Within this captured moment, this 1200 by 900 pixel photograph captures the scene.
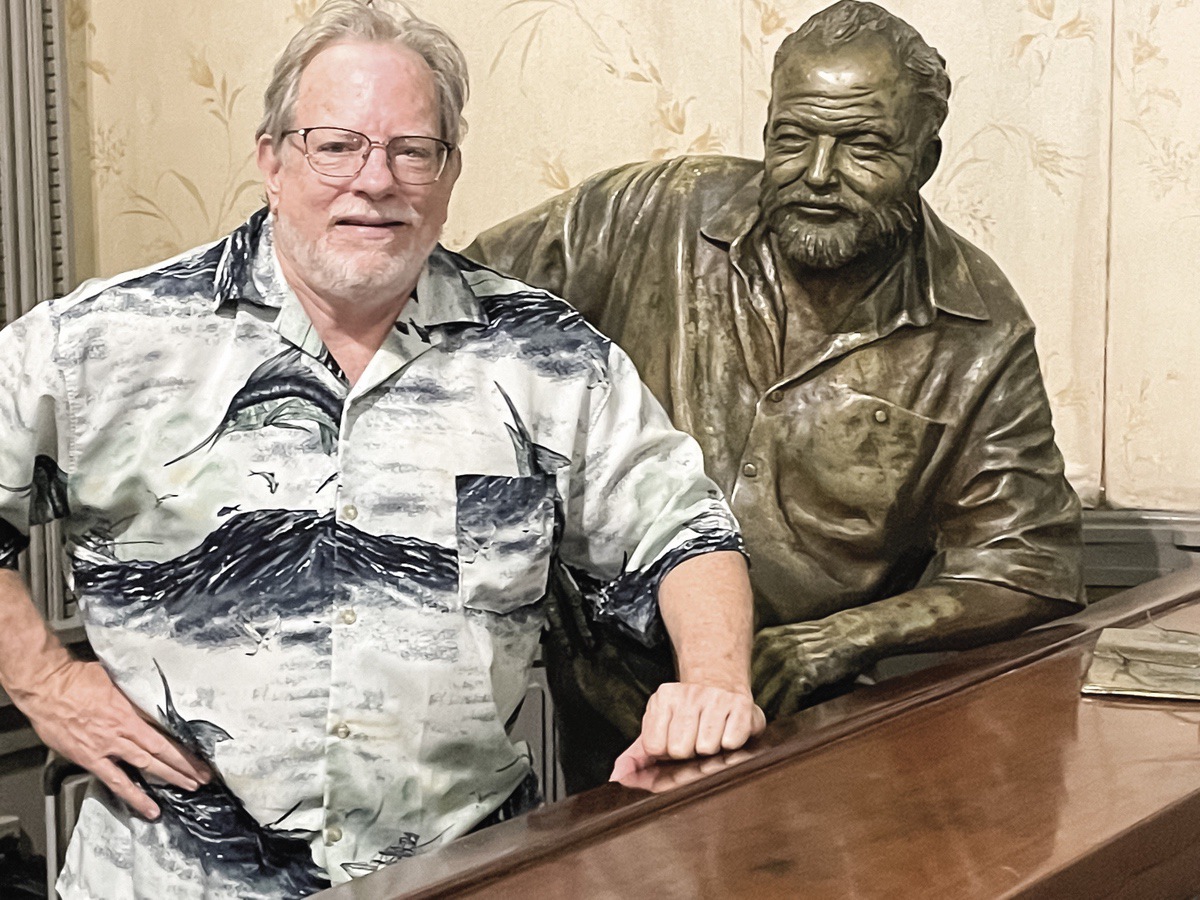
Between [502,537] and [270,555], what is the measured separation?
0.22 metres

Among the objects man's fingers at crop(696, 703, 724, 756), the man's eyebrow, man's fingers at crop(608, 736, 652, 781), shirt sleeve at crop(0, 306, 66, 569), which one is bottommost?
man's fingers at crop(608, 736, 652, 781)

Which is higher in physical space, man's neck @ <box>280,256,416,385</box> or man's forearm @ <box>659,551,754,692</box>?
man's neck @ <box>280,256,416,385</box>

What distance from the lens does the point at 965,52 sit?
7.71ft

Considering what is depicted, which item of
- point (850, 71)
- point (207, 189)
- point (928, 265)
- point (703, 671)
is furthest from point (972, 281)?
point (207, 189)

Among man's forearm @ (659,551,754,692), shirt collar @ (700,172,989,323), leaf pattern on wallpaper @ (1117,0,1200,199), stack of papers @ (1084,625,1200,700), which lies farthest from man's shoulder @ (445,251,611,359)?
leaf pattern on wallpaper @ (1117,0,1200,199)

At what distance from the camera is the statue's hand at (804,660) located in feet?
5.64

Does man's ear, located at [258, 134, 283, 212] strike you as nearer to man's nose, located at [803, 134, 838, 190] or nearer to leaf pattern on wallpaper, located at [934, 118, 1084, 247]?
man's nose, located at [803, 134, 838, 190]

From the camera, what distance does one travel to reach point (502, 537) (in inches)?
59.2

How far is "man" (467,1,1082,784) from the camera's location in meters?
1.78

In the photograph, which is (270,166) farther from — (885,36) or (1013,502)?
(1013,502)

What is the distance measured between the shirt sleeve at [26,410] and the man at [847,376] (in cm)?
67

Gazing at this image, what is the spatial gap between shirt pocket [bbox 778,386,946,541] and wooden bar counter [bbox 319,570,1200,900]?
16.4 inches

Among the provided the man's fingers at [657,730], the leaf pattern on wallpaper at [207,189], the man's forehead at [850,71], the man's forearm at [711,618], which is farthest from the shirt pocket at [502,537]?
the leaf pattern on wallpaper at [207,189]

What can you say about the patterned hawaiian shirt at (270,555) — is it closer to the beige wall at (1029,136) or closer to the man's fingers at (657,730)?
the man's fingers at (657,730)
